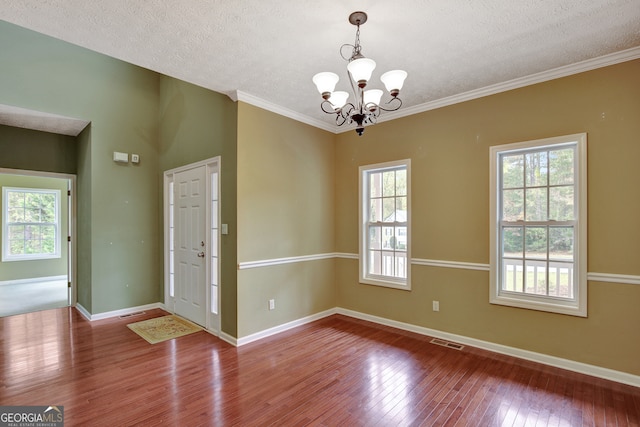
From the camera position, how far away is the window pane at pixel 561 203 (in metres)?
2.92

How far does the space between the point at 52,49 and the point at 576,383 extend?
22.5ft

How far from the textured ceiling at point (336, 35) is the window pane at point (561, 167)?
760 millimetres

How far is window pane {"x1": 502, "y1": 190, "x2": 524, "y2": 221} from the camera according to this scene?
3.20m

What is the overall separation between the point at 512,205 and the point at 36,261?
928 centimetres

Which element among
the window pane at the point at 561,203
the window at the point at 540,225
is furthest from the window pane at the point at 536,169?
the window pane at the point at 561,203

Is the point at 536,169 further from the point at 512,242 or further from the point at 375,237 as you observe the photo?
the point at 375,237

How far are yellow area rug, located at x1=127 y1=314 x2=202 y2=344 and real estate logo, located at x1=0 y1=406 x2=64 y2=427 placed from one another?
1225 mm

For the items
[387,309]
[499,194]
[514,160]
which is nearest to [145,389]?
[387,309]

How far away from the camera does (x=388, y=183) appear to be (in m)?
4.22

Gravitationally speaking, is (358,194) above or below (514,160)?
below

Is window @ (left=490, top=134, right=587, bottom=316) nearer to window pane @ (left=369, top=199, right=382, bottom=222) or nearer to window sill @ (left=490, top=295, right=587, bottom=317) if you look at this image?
window sill @ (left=490, top=295, right=587, bottom=317)

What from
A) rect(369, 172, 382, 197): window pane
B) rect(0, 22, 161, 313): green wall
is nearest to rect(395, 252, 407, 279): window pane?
rect(369, 172, 382, 197): window pane

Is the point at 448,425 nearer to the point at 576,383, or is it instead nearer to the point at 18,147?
the point at 576,383

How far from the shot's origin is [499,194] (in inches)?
130
